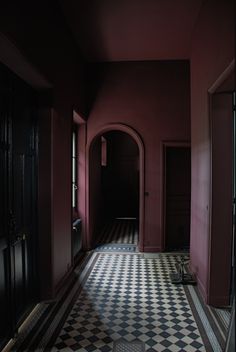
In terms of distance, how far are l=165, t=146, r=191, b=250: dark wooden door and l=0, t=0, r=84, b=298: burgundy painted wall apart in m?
2.40

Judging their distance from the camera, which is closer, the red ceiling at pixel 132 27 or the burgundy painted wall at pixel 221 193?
the burgundy painted wall at pixel 221 193

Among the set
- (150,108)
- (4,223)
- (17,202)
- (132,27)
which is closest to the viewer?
(4,223)

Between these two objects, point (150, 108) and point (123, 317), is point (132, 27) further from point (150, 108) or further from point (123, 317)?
point (123, 317)

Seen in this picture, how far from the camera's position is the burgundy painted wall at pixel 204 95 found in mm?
3004

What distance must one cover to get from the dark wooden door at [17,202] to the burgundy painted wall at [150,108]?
2.64 meters

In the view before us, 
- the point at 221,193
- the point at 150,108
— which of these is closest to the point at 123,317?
the point at 221,193

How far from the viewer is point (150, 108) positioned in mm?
5891

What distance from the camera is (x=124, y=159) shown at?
9523 millimetres

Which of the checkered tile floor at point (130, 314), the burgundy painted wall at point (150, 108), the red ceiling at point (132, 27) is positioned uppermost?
the red ceiling at point (132, 27)

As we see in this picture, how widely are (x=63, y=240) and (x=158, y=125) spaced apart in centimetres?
293

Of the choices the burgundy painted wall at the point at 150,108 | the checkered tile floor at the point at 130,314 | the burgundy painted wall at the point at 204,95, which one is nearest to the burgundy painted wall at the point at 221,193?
the burgundy painted wall at the point at 204,95

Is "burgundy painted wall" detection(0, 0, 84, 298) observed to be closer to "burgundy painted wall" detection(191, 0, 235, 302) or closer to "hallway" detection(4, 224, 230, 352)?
"hallway" detection(4, 224, 230, 352)

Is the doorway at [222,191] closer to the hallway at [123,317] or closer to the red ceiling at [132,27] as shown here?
the hallway at [123,317]

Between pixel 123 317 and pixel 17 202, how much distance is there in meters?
1.67
